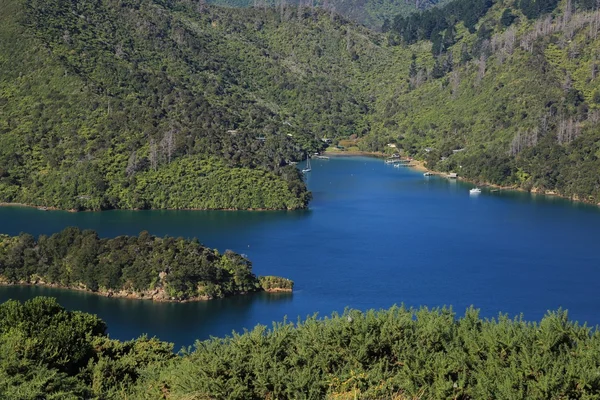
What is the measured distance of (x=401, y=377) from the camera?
52.6 feet

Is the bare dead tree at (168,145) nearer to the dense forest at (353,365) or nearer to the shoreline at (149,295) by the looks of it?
the shoreline at (149,295)

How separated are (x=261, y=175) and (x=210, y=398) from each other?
1781 inches

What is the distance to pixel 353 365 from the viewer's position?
54.9 ft

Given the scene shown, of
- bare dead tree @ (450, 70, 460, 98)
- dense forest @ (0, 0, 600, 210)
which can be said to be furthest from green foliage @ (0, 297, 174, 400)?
bare dead tree @ (450, 70, 460, 98)

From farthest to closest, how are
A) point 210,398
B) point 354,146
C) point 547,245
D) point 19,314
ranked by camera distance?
point 354,146 < point 547,245 < point 19,314 < point 210,398

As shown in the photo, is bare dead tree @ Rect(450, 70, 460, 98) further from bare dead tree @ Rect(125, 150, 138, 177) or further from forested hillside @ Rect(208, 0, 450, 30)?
forested hillside @ Rect(208, 0, 450, 30)

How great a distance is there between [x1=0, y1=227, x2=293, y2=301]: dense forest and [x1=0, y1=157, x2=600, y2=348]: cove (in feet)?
2.49

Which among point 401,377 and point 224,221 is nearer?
point 401,377

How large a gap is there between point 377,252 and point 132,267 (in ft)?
43.2

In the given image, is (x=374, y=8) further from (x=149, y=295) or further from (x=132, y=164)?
(x=149, y=295)

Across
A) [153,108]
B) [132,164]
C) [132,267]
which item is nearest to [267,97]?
[153,108]

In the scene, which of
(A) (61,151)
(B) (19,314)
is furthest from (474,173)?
(B) (19,314)

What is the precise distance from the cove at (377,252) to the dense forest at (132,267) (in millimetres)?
760

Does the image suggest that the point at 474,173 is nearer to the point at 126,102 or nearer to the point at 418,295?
the point at 126,102
